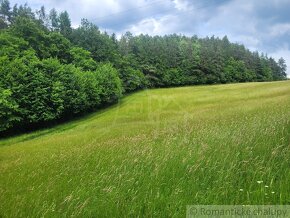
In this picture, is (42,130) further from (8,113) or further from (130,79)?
(130,79)

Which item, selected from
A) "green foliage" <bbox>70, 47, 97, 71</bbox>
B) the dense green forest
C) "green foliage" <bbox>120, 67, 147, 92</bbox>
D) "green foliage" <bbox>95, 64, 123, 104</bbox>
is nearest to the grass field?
the dense green forest

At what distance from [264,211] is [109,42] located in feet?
279

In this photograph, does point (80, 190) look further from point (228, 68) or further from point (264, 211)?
point (228, 68)

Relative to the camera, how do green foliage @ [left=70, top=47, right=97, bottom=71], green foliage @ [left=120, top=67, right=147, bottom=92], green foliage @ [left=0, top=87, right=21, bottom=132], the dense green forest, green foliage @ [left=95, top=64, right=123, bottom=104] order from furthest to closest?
green foliage @ [left=120, top=67, right=147, bottom=92]
green foliage @ [left=70, top=47, right=97, bottom=71]
green foliage @ [left=95, top=64, right=123, bottom=104]
the dense green forest
green foliage @ [left=0, top=87, right=21, bottom=132]

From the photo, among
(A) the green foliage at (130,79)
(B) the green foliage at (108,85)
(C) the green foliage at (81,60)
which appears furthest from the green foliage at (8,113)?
(A) the green foliage at (130,79)

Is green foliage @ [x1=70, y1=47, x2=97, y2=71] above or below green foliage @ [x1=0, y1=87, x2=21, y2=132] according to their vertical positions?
above

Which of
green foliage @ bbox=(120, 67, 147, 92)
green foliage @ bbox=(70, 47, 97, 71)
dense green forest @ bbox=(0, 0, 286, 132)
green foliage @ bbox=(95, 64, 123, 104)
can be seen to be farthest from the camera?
green foliage @ bbox=(120, 67, 147, 92)

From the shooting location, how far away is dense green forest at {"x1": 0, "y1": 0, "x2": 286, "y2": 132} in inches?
1763

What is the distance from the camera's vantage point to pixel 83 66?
68.0 metres

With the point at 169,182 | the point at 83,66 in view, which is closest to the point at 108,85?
the point at 83,66

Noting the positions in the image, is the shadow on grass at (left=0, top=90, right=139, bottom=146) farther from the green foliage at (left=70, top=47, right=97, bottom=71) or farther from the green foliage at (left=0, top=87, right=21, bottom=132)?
the green foliage at (left=70, top=47, right=97, bottom=71)

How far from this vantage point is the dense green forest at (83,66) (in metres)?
44.8

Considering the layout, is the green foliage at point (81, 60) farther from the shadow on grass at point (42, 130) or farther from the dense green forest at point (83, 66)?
the shadow on grass at point (42, 130)

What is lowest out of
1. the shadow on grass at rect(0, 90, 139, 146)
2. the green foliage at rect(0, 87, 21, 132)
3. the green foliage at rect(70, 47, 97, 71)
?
the shadow on grass at rect(0, 90, 139, 146)
